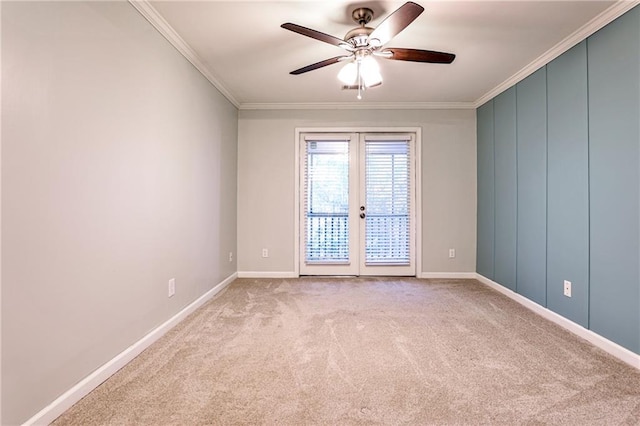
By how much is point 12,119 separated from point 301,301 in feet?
8.38

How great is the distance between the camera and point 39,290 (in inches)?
51.9

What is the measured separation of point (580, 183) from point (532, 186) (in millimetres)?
607

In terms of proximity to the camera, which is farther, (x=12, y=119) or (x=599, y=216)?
(x=599, y=216)

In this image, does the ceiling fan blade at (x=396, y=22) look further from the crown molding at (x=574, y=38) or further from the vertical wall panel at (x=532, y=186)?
the vertical wall panel at (x=532, y=186)

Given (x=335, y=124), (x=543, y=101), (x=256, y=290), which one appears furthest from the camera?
(x=335, y=124)

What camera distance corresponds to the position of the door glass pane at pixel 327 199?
4.18 m

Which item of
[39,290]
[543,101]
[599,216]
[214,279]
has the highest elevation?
[543,101]

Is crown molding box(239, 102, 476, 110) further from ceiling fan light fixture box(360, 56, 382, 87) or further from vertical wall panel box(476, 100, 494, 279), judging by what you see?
ceiling fan light fixture box(360, 56, 382, 87)

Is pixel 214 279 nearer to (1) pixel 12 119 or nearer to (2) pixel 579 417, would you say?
(1) pixel 12 119

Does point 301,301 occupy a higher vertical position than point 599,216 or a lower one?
lower

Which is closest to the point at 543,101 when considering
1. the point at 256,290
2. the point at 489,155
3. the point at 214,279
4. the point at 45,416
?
the point at 489,155

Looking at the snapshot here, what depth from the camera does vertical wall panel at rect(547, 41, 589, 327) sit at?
2.29 m

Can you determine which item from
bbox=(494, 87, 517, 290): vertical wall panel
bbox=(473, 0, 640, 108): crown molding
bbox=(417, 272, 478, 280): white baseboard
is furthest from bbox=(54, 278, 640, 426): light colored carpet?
bbox=(473, 0, 640, 108): crown molding

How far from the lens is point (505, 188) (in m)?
3.41
